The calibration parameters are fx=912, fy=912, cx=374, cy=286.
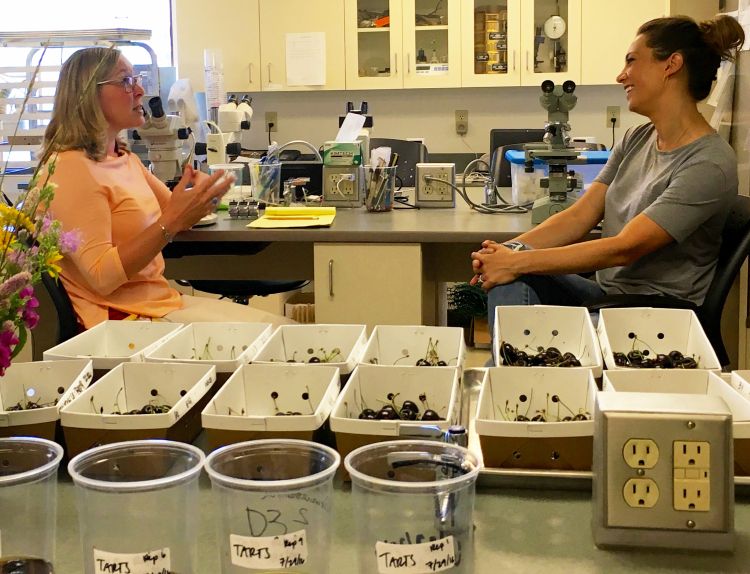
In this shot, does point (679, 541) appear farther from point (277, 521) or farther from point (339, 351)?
point (339, 351)

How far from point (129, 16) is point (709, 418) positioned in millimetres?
5287

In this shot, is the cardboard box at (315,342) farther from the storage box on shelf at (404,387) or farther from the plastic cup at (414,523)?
the plastic cup at (414,523)

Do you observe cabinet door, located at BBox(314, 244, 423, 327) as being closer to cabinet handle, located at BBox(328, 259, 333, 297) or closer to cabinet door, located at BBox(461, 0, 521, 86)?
cabinet handle, located at BBox(328, 259, 333, 297)

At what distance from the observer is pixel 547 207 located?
279 cm

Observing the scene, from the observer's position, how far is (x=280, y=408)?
4.13 feet

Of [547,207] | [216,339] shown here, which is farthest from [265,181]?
[216,339]

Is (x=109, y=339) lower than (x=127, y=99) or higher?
lower

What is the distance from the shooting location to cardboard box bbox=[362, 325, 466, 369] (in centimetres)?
145

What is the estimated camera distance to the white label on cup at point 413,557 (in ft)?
2.53

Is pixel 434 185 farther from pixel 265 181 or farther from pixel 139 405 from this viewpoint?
pixel 139 405

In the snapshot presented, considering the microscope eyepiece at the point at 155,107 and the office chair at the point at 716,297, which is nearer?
the office chair at the point at 716,297

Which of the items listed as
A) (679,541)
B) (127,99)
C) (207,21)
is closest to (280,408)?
(679,541)

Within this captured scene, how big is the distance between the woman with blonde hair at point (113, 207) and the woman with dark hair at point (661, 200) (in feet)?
2.34

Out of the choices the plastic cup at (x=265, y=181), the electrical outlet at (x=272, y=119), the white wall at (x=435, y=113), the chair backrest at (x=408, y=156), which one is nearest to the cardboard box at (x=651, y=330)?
the plastic cup at (x=265, y=181)
